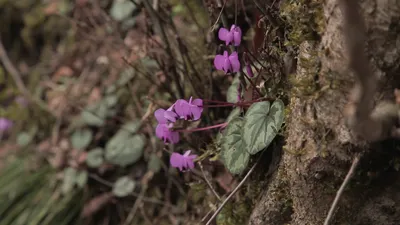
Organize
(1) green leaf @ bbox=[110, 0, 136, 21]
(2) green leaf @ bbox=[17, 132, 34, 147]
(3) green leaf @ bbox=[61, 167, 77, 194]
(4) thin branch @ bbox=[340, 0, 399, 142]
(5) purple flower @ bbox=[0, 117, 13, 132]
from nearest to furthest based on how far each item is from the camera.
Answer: (4) thin branch @ bbox=[340, 0, 399, 142] < (3) green leaf @ bbox=[61, 167, 77, 194] < (1) green leaf @ bbox=[110, 0, 136, 21] < (2) green leaf @ bbox=[17, 132, 34, 147] < (5) purple flower @ bbox=[0, 117, 13, 132]

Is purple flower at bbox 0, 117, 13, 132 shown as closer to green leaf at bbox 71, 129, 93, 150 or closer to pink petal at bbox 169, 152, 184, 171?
green leaf at bbox 71, 129, 93, 150

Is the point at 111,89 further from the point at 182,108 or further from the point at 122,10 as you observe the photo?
the point at 182,108

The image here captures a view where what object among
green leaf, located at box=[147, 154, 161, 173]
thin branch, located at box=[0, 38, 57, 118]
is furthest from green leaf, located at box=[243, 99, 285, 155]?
thin branch, located at box=[0, 38, 57, 118]

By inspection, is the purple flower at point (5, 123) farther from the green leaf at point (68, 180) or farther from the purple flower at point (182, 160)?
the purple flower at point (182, 160)

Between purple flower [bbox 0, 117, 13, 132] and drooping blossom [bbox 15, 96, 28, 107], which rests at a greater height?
drooping blossom [bbox 15, 96, 28, 107]

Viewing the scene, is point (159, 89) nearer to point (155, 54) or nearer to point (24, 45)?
point (155, 54)

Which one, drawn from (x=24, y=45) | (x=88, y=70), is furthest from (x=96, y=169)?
(x=24, y=45)

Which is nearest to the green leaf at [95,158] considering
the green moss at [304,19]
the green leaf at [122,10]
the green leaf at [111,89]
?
the green leaf at [111,89]
